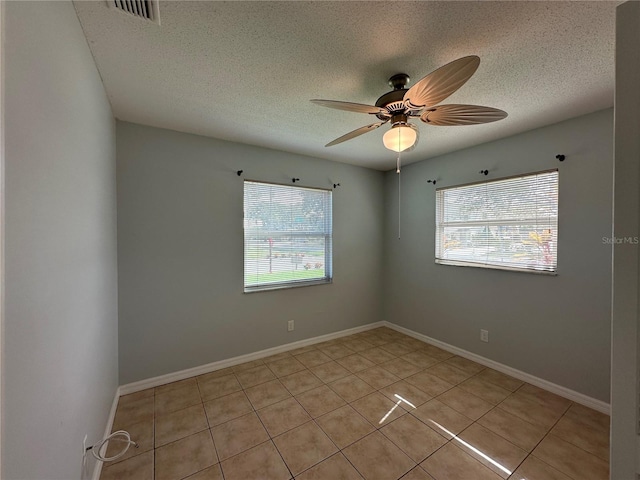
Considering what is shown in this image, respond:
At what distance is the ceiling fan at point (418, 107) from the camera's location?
1.25 meters

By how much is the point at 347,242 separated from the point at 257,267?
1351 mm

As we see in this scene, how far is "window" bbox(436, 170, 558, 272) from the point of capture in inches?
95.4

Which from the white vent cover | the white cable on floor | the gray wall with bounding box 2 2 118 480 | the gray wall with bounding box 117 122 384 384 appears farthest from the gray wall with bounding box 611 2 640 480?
the gray wall with bounding box 117 122 384 384

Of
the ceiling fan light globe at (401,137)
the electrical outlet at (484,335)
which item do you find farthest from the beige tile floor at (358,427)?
the ceiling fan light globe at (401,137)

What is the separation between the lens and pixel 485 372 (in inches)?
106

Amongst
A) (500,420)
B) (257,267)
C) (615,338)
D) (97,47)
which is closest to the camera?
(615,338)

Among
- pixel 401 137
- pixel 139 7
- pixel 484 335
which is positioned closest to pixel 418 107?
pixel 401 137

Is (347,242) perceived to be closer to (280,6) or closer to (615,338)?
(280,6)

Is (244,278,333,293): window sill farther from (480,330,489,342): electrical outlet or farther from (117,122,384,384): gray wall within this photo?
(480,330,489,342): electrical outlet

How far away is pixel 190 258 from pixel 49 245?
1739mm

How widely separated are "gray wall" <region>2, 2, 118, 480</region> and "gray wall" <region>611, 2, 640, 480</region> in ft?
4.70

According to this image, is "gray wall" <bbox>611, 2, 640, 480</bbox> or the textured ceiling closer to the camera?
"gray wall" <bbox>611, 2, 640, 480</bbox>

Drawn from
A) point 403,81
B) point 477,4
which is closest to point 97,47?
point 403,81

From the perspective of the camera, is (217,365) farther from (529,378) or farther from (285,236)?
(529,378)
